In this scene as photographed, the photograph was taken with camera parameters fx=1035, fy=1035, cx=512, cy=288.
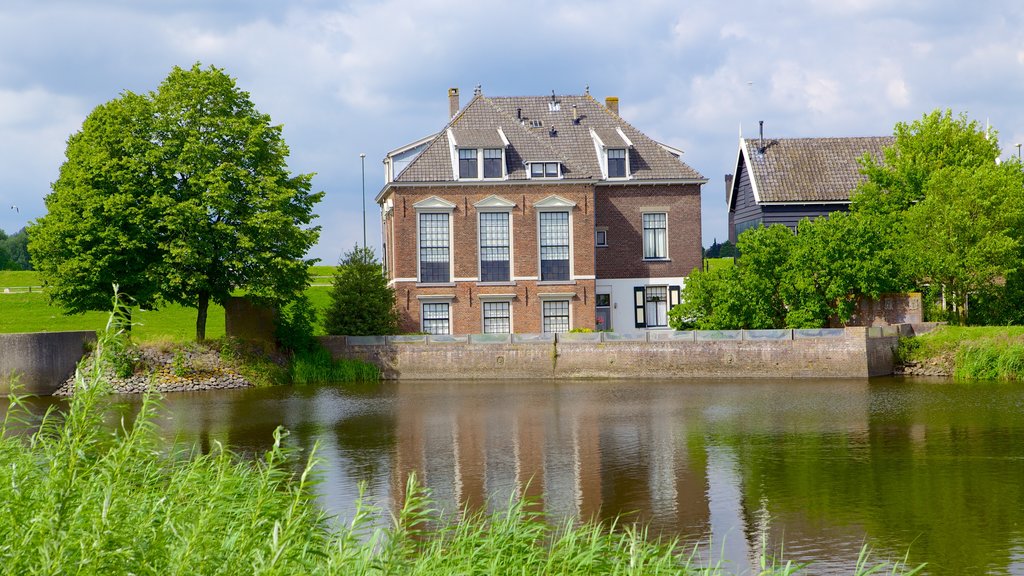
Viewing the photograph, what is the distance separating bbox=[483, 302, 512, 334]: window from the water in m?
10.3

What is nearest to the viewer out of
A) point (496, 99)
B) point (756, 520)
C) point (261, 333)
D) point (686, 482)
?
point (756, 520)

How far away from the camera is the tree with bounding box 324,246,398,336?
Result: 4144 centimetres

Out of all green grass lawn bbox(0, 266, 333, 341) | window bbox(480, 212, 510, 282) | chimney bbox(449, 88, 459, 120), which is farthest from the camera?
chimney bbox(449, 88, 459, 120)

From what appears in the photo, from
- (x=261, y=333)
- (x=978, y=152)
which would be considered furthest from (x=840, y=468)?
(x=978, y=152)

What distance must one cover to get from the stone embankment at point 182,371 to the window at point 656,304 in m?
19.1

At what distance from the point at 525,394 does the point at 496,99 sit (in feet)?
68.9

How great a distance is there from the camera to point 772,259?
135ft

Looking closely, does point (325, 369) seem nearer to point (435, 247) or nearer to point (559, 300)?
point (435, 247)

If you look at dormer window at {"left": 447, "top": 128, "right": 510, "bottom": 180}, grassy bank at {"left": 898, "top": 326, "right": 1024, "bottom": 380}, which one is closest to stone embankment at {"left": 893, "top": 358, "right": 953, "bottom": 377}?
grassy bank at {"left": 898, "top": 326, "right": 1024, "bottom": 380}

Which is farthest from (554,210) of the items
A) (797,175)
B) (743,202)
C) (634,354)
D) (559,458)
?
(559,458)

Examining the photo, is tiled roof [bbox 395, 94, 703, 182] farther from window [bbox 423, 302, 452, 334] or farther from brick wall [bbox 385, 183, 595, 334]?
window [bbox 423, 302, 452, 334]

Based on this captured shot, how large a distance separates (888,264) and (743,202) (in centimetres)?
1281

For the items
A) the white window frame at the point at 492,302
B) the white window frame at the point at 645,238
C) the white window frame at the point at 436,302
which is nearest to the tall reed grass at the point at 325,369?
the white window frame at the point at 436,302

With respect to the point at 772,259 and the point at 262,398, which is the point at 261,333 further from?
the point at 772,259
